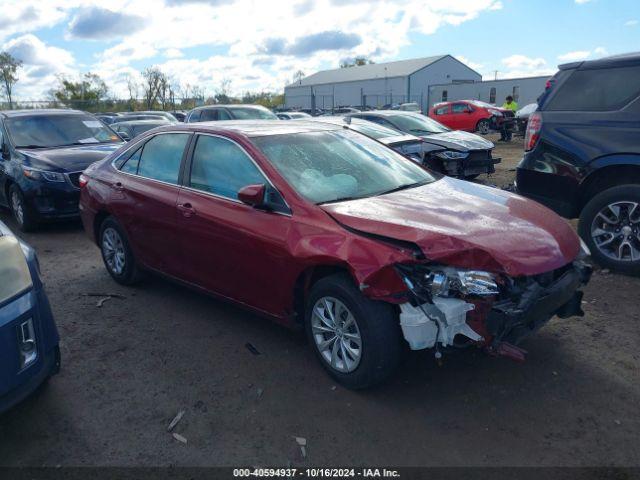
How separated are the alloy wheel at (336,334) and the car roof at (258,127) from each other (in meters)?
1.53

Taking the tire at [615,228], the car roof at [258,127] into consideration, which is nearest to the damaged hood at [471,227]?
the car roof at [258,127]

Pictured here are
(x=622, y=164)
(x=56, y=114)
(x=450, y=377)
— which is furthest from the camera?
(x=56, y=114)

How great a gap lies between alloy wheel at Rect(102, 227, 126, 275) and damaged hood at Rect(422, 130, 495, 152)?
21.6 ft

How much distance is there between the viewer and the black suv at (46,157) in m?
7.63

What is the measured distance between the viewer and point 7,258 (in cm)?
302

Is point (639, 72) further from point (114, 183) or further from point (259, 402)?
point (114, 183)

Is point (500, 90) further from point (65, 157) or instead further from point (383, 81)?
point (65, 157)

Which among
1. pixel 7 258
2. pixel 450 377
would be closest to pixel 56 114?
pixel 7 258

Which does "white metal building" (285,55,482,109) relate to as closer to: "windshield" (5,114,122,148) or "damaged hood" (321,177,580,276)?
"windshield" (5,114,122,148)

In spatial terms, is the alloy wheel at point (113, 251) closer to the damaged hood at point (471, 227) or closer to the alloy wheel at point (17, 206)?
the damaged hood at point (471, 227)

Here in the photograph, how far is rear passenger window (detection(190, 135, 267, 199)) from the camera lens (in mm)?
3998

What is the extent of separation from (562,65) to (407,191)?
120 inches

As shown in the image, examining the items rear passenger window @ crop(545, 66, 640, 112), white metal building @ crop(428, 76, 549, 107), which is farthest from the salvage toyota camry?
white metal building @ crop(428, 76, 549, 107)

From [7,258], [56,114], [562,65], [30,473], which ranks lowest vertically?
[30,473]
